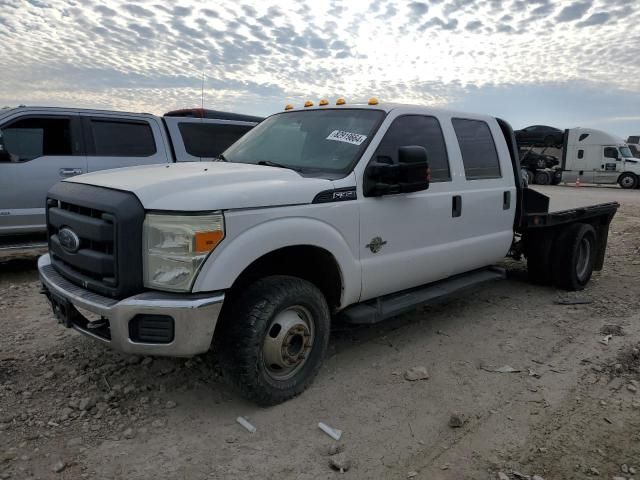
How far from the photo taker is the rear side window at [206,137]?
7.54 m

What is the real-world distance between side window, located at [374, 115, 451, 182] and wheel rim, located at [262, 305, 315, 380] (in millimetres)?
1330

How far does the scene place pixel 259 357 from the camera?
3.13 metres

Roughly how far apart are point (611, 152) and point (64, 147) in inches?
959

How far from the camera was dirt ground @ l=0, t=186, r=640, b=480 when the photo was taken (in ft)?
9.07

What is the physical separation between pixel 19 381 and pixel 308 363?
6.39 feet

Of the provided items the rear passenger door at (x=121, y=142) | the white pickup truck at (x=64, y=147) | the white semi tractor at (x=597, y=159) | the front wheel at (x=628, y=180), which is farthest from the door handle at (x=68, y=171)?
the front wheel at (x=628, y=180)

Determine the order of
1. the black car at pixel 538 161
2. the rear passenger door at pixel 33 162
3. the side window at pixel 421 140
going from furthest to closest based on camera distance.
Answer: the black car at pixel 538 161
the rear passenger door at pixel 33 162
the side window at pixel 421 140

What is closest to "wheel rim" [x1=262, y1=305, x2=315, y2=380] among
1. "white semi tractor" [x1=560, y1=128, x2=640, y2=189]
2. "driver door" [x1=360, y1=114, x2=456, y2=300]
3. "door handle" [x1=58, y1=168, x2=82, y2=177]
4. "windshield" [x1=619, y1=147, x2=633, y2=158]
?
"driver door" [x1=360, y1=114, x2=456, y2=300]

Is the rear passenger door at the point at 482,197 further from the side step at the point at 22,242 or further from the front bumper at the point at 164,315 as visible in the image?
the side step at the point at 22,242

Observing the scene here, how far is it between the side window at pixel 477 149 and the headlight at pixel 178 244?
267cm

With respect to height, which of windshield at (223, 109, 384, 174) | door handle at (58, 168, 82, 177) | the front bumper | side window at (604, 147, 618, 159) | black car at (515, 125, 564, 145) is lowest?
the front bumper

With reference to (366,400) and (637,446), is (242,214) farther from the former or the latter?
(637,446)

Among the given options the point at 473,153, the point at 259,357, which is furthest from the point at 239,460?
the point at 473,153

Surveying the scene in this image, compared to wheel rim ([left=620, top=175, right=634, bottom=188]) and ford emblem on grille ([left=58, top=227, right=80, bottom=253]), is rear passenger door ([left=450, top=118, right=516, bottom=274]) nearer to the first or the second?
ford emblem on grille ([left=58, top=227, right=80, bottom=253])
